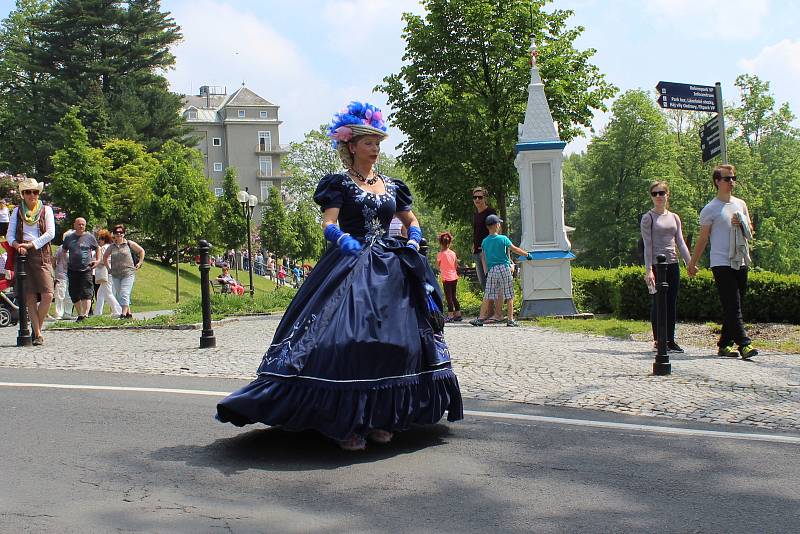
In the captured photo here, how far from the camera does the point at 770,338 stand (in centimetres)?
1151

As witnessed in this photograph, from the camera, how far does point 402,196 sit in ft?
19.4

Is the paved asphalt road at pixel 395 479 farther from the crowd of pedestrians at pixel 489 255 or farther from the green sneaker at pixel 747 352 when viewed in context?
the green sneaker at pixel 747 352

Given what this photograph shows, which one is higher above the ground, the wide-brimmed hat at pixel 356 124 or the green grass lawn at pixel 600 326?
the wide-brimmed hat at pixel 356 124

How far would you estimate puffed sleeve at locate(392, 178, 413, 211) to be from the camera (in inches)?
232

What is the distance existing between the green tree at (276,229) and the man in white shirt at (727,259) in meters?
52.9

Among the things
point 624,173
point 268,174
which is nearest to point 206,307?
point 624,173

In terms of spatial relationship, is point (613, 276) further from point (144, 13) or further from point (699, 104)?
point (144, 13)

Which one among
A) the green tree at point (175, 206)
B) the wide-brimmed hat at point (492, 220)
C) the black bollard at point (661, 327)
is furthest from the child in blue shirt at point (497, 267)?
the green tree at point (175, 206)

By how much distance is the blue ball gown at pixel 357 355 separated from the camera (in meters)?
4.88

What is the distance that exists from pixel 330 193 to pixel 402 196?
609mm

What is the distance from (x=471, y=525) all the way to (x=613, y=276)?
1287cm

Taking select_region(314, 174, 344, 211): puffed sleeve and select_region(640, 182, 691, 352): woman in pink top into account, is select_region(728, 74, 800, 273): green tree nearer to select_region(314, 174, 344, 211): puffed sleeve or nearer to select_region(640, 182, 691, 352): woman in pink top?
select_region(640, 182, 691, 352): woman in pink top

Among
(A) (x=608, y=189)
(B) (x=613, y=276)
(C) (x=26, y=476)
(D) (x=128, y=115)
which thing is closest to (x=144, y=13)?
(D) (x=128, y=115)

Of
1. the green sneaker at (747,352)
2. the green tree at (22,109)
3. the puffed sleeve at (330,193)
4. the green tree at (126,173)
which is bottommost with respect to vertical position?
the green sneaker at (747,352)
